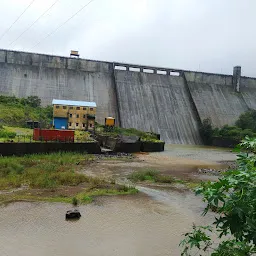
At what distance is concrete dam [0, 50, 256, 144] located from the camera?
125ft

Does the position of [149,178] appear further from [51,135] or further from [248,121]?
[248,121]

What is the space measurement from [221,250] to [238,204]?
690 millimetres

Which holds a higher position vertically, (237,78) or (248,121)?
(237,78)

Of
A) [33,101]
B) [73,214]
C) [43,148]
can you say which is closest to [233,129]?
[33,101]

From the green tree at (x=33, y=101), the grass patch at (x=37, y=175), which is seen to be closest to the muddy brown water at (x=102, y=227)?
Result: the grass patch at (x=37, y=175)

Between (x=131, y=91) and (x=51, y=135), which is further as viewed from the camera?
(x=131, y=91)

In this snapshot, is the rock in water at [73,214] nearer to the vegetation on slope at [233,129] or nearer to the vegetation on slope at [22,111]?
the vegetation on slope at [22,111]

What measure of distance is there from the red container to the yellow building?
36.7ft

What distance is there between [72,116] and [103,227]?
81.9 feet

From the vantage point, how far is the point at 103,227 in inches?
281

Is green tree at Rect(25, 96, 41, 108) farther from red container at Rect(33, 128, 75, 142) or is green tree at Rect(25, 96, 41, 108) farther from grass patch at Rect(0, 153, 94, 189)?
grass patch at Rect(0, 153, 94, 189)

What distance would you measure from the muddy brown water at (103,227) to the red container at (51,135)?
1059 centimetres

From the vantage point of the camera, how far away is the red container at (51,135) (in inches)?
762

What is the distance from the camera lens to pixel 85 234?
6.61 metres
